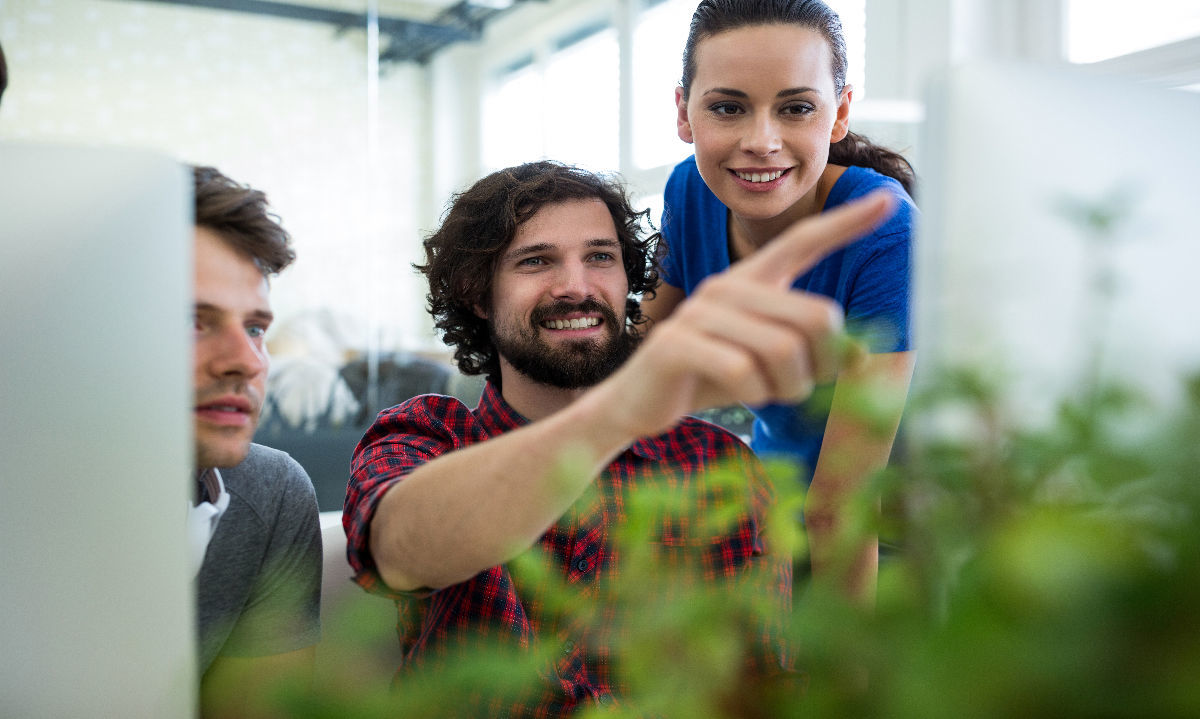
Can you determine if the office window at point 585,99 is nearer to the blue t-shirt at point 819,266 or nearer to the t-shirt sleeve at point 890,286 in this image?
the blue t-shirt at point 819,266

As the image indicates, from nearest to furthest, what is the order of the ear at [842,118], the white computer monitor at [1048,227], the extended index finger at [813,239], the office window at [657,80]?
the white computer monitor at [1048,227] → the extended index finger at [813,239] → the ear at [842,118] → the office window at [657,80]

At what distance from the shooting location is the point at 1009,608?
244 mm

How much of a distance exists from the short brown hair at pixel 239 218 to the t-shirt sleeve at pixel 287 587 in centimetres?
27

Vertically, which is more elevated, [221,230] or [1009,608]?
[221,230]

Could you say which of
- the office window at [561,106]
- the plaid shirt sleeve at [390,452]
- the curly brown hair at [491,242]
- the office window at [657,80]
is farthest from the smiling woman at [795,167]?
the office window at [561,106]

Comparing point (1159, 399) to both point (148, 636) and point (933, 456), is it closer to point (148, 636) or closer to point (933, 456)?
point (933, 456)

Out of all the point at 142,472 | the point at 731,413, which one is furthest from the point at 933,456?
the point at 731,413

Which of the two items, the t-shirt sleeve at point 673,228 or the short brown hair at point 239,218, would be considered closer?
the short brown hair at point 239,218

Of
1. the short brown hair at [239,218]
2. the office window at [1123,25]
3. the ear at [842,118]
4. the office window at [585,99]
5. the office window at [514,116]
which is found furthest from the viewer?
the office window at [514,116]

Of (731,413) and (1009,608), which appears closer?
(1009,608)

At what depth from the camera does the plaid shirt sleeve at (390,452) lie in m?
1.02

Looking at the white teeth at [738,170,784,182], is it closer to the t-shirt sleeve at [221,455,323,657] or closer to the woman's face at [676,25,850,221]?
the woman's face at [676,25,850,221]

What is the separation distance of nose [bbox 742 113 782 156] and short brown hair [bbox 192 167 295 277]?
28.5 inches

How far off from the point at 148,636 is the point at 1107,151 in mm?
496
